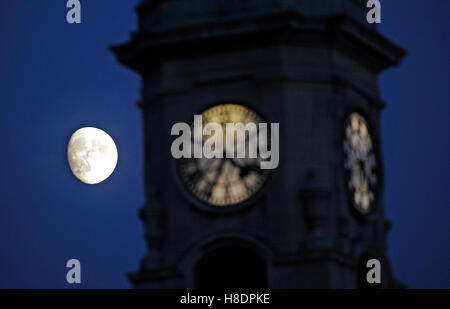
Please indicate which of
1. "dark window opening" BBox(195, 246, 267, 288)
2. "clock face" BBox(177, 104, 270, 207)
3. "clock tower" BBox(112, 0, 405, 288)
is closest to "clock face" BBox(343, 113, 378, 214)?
"clock tower" BBox(112, 0, 405, 288)

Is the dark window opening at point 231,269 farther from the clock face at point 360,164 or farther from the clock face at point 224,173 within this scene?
the clock face at point 360,164

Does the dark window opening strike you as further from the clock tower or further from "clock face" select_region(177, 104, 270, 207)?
"clock face" select_region(177, 104, 270, 207)

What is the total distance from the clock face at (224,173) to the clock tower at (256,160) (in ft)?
0.09

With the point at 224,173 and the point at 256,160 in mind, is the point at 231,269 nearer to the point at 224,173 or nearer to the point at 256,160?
the point at 224,173

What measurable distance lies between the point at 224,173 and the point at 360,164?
13.6ft

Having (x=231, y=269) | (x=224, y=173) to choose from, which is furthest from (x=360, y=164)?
(x=231, y=269)

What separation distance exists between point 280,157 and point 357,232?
3.15 m

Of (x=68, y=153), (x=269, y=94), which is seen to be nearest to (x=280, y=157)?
(x=269, y=94)

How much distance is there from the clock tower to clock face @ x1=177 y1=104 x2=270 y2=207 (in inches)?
1.1

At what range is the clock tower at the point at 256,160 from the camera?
64.5 metres

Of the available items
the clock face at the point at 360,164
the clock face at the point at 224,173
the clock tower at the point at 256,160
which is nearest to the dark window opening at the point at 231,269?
the clock tower at the point at 256,160

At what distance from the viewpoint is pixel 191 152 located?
6550 centimetres

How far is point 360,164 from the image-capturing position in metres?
66.6
